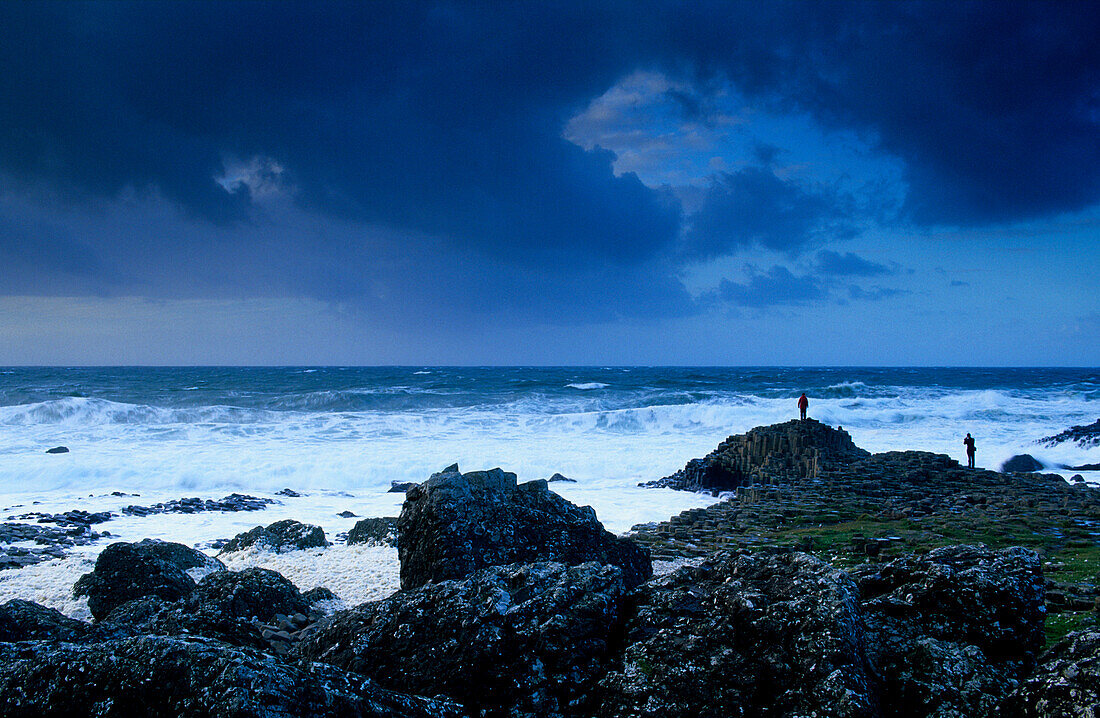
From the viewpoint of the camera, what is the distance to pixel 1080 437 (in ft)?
109

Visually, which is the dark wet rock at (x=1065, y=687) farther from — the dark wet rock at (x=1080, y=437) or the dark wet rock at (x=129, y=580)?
the dark wet rock at (x=1080, y=437)

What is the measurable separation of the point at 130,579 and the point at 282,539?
4.04m

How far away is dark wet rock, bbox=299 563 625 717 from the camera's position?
13.4 ft

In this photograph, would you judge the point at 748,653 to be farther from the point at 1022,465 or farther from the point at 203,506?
the point at 1022,465

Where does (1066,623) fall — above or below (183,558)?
above

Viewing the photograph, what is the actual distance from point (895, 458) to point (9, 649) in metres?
27.2

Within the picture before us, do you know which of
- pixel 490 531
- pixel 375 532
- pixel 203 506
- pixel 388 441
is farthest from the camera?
pixel 388 441

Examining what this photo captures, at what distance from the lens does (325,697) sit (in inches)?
132

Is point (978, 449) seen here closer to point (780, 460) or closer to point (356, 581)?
point (780, 460)

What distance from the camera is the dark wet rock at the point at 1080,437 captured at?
3228 centimetres

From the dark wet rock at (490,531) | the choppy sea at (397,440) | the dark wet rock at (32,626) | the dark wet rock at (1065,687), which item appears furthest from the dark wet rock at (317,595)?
the dark wet rock at (1065,687)

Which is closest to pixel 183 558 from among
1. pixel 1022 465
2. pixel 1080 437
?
pixel 1022 465

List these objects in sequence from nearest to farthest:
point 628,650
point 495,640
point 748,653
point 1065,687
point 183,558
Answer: point 1065,687
point 748,653
point 628,650
point 495,640
point 183,558

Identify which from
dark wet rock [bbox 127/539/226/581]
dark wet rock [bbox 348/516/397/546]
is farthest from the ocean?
dark wet rock [bbox 127/539/226/581]
